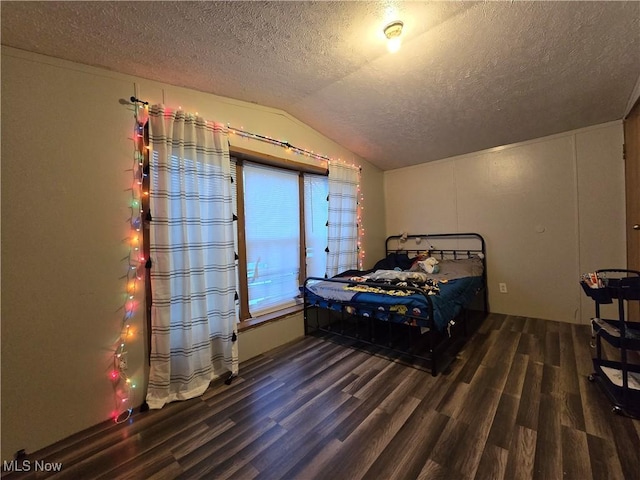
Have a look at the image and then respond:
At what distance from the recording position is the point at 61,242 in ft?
5.22

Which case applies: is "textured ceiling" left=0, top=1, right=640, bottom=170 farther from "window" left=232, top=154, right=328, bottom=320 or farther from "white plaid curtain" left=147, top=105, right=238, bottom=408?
"window" left=232, top=154, right=328, bottom=320

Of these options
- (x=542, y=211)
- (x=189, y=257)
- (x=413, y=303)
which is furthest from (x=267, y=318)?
(x=542, y=211)

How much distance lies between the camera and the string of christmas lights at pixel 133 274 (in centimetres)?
177

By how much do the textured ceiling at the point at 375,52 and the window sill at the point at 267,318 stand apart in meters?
2.17

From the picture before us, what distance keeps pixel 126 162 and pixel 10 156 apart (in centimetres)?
54

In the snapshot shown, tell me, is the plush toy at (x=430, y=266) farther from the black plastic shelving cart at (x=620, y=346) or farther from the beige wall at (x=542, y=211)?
the black plastic shelving cart at (x=620, y=346)

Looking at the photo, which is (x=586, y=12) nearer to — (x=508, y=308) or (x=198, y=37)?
(x=198, y=37)

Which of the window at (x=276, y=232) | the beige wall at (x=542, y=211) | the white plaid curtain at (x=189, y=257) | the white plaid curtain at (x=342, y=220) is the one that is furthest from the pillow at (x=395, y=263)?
the white plaid curtain at (x=189, y=257)

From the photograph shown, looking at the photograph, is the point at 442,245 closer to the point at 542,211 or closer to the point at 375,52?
the point at 542,211

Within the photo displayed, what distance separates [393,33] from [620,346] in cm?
241

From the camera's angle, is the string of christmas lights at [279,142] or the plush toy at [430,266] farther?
the plush toy at [430,266]

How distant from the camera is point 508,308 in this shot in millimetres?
3410

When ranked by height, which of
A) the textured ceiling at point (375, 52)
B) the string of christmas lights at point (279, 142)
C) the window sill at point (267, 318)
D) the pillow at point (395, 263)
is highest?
the textured ceiling at point (375, 52)

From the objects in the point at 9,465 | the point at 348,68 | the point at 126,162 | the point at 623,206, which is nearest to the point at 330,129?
the point at 348,68
